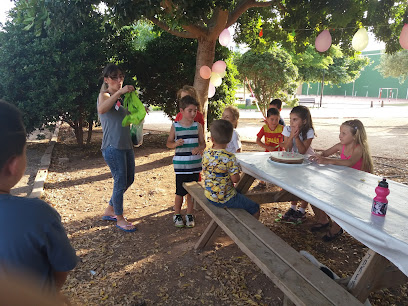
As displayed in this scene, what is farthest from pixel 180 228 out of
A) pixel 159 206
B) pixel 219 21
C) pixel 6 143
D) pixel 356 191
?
pixel 219 21

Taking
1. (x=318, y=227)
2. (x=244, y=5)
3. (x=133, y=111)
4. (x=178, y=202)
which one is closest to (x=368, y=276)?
(x=318, y=227)

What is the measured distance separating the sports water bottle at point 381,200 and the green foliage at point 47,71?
6302 mm

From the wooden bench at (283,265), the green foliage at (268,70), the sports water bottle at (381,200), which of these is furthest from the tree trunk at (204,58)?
the green foliage at (268,70)

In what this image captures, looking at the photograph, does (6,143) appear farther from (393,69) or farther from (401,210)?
(393,69)

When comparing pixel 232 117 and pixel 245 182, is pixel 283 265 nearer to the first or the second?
pixel 245 182

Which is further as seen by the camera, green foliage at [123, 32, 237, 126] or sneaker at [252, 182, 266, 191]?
green foliage at [123, 32, 237, 126]

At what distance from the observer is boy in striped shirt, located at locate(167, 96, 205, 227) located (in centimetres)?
353

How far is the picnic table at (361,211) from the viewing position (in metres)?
1.70

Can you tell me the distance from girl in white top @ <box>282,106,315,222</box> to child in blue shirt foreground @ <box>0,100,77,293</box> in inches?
122

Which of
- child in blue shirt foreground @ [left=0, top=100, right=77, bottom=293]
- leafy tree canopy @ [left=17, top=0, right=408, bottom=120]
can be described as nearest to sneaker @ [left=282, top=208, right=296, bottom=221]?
leafy tree canopy @ [left=17, top=0, right=408, bottom=120]

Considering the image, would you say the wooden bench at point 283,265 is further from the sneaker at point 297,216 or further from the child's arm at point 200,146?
the sneaker at point 297,216

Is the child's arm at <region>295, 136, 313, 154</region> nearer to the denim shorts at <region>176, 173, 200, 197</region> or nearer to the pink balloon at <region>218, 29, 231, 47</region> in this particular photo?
the denim shorts at <region>176, 173, 200, 197</region>

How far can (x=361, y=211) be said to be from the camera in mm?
1979

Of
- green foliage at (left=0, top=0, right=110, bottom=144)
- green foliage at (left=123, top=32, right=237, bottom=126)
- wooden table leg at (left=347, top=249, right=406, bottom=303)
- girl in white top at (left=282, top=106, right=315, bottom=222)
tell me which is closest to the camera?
→ wooden table leg at (left=347, top=249, right=406, bottom=303)
